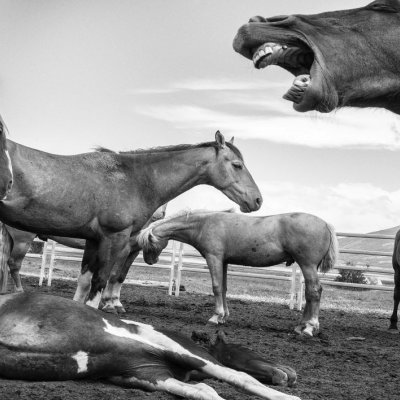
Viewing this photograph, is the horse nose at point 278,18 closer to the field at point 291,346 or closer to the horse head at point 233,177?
the field at point 291,346

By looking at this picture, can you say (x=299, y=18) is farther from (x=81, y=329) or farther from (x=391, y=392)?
(x=391, y=392)

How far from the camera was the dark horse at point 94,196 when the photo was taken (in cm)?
671

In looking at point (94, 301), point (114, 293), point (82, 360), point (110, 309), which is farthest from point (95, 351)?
point (114, 293)

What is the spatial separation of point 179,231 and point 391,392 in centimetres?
568

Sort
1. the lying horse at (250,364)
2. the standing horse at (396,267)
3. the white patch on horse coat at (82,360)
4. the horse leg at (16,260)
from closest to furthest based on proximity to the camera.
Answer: the white patch on horse coat at (82,360), the lying horse at (250,364), the standing horse at (396,267), the horse leg at (16,260)

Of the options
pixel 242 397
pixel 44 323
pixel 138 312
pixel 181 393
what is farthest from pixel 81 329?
pixel 138 312

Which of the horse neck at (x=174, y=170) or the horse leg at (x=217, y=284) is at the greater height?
the horse neck at (x=174, y=170)

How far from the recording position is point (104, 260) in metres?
7.13

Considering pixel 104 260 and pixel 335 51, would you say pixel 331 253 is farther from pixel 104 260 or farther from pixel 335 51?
pixel 335 51

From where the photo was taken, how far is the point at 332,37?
11.4 ft

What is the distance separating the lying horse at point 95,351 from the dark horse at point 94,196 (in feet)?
8.28

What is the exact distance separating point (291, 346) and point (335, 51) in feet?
15.6

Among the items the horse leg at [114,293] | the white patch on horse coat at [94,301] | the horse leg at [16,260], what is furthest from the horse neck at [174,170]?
the horse leg at [16,260]

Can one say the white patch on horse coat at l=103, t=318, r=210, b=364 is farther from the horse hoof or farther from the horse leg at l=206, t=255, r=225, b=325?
the horse hoof
